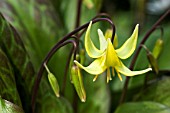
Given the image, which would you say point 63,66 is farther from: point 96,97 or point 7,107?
point 7,107

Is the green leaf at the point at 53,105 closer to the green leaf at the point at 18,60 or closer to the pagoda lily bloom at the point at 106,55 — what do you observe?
the green leaf at the point at 18,60

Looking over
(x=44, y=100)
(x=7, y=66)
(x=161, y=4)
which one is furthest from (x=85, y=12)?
(x=161, y=4)

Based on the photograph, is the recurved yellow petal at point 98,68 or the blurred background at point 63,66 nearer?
the recurved yellow petal at point 98,68

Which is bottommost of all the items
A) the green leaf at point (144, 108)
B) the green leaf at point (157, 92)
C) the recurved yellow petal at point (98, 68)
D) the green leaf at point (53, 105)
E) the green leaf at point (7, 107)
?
the green leaf at point (157, 92)

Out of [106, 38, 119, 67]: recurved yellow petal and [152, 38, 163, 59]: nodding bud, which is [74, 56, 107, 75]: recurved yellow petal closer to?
[106, 38, 119, 67]: recurved yellow petal

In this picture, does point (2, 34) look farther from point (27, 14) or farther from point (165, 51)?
point (165, 51)

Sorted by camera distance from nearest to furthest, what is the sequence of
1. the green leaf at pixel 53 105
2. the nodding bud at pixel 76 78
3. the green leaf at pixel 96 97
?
the nodding bud at pixel 76 78 < the green leaf at pixel 53 105 < the green leaf at pixel 96 97

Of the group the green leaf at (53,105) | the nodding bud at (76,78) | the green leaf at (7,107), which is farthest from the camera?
the green leaf at (53,105)

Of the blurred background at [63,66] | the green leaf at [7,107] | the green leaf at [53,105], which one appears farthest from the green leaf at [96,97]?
the green leaf at [7,107]

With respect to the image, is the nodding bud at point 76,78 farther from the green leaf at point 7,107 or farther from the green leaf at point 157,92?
the green leaf at point 157,92

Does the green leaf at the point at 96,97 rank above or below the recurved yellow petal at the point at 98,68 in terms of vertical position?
below
